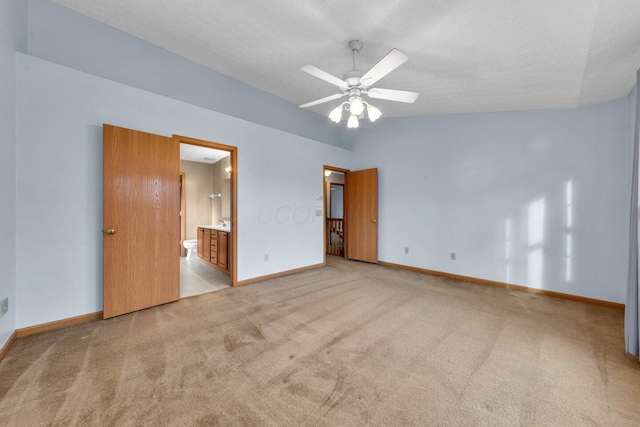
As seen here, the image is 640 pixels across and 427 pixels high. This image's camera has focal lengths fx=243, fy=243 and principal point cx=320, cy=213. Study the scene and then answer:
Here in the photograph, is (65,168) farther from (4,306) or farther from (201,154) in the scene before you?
(201,154)

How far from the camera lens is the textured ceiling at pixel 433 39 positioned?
1.90 metres

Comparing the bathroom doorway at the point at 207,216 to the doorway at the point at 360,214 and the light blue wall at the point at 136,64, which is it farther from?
the doorway at the point at 360,214

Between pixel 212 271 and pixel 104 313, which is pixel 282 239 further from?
pixel 104 313

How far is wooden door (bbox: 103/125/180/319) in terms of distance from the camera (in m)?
2.52

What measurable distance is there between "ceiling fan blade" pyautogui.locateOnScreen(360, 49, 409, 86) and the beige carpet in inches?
92.7

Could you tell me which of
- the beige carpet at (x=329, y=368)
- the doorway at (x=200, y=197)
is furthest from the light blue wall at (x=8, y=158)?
the doorway at (x=200, y=197)

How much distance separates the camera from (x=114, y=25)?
9.07ft

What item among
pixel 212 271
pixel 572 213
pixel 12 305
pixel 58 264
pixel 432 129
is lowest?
pixel 212 271

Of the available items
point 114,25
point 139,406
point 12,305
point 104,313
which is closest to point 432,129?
Answer: point 114,25

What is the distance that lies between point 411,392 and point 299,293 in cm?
199

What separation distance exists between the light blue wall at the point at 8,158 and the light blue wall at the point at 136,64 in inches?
12.7

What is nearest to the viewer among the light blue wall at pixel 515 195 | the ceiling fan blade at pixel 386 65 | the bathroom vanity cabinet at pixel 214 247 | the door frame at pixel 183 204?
the ceiling fan blade at pixel 386 65

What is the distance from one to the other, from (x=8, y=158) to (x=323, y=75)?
2719mm

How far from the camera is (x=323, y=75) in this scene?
219 centimetres
